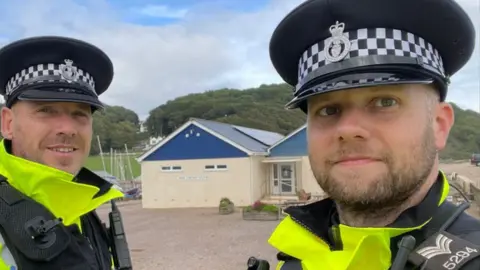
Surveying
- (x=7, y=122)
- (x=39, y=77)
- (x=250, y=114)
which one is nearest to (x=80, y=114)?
(x=39, y=77)

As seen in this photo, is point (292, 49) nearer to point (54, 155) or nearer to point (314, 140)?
point (314, 140)

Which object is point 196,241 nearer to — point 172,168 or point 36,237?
point 172,168

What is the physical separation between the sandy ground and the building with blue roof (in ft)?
10.1

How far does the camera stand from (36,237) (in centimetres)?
231

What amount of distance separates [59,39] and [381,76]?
2.24 m

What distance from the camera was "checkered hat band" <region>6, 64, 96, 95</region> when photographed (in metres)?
2.74

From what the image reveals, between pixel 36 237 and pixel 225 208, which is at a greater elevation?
pixel 36 237

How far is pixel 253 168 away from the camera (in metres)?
25.5

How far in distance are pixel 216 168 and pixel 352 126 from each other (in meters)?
24.8

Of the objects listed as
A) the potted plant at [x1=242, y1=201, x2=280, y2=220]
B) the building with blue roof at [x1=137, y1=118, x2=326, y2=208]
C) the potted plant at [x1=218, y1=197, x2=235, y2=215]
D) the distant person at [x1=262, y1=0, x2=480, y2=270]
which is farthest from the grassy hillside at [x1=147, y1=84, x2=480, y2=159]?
the distant person at [x1=262, y1=0, x2=480, y2=270]

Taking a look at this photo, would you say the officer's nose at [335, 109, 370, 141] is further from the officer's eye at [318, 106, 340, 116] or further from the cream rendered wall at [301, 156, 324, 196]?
the cream rendered wall at [301, 156, 324, 196]

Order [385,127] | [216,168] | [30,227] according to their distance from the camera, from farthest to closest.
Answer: [216,168] < [30,227] < [385,127]

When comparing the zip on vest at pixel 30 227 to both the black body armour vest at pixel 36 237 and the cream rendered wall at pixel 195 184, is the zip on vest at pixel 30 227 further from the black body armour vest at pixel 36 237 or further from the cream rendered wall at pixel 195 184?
the cream rendered wall at pixel 195 184

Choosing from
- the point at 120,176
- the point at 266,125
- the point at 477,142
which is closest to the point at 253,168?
the point at 120,176
